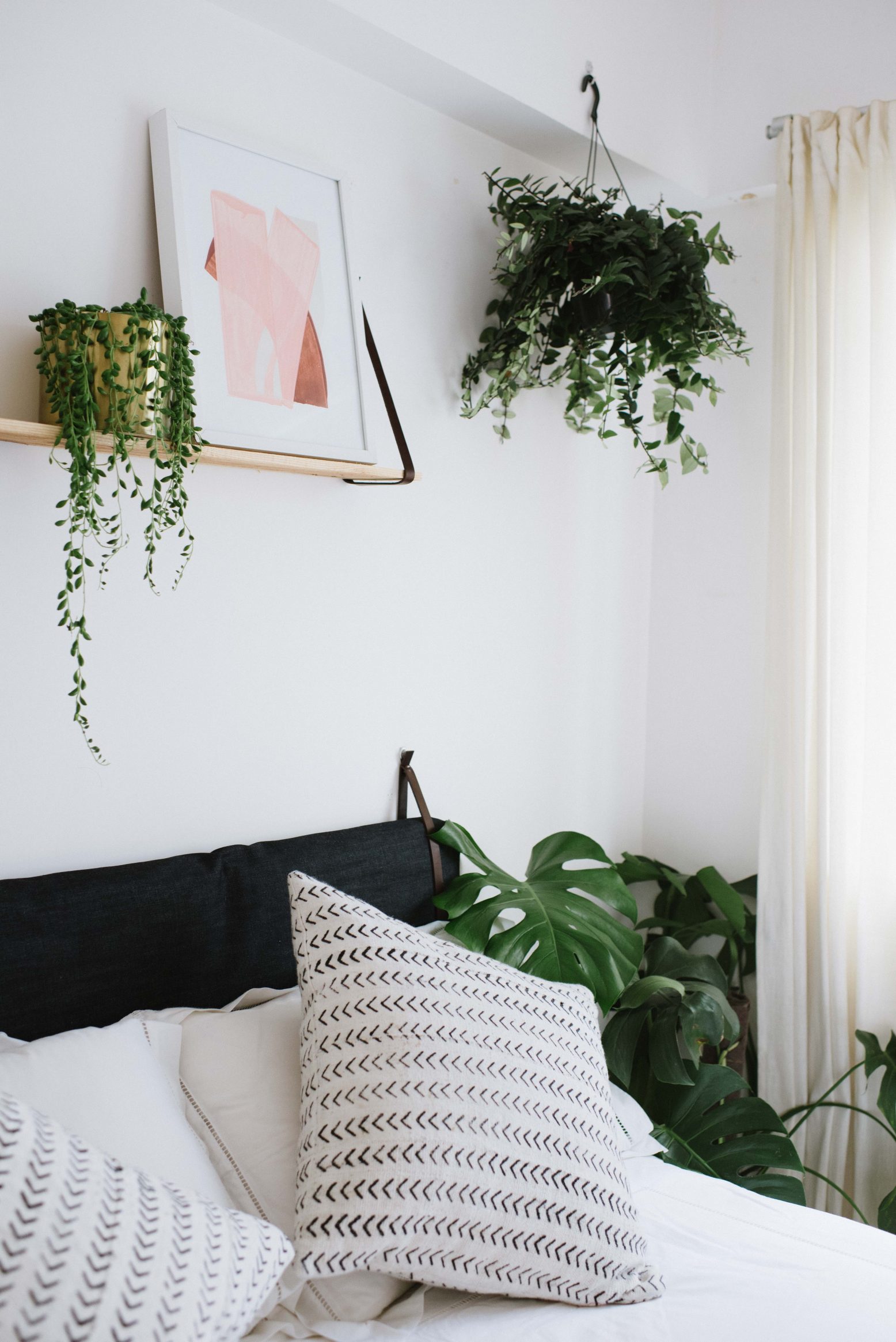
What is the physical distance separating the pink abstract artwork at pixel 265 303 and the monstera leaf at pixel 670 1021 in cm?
120

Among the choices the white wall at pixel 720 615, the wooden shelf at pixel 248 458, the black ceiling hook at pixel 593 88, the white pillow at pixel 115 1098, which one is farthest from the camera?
the white wall at pixel 720 615

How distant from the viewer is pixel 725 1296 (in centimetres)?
114

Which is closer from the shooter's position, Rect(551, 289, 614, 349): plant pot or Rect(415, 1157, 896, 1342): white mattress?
Rect(415, 1157, 896, 1342): white mattress

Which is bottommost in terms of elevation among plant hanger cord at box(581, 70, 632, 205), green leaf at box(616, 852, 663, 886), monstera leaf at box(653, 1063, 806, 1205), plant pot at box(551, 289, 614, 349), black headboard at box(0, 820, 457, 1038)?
monstera leaf at box(653, 1063, 806, 1205)

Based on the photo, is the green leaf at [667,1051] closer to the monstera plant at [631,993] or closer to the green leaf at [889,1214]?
the monstera plant at [631,993]

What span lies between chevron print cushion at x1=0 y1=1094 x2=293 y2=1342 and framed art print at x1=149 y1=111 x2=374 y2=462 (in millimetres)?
947

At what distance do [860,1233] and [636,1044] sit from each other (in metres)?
Answer: 0.59

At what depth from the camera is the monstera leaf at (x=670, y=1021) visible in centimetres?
176

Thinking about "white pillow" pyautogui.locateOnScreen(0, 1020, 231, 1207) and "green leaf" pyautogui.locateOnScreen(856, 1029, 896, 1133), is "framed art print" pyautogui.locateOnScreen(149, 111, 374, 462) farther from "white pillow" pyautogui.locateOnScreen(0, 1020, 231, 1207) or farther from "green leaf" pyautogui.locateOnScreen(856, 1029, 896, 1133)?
"green leaf" pyautogui.locateOnScreen(856, 1029, 896, 1133)

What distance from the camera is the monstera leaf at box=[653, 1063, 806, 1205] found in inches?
67.7

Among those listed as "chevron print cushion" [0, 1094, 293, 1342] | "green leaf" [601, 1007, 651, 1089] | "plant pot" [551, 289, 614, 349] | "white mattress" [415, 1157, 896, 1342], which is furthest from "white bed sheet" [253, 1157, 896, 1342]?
"plant pot" [551, 289, 614, 349]

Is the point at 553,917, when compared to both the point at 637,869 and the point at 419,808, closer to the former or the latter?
the point at 419,808

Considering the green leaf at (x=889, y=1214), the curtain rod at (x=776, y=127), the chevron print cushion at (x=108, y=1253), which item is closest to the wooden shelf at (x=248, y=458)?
the chevron print cushion at (x=108, y=1253)

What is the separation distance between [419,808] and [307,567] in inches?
19.1
